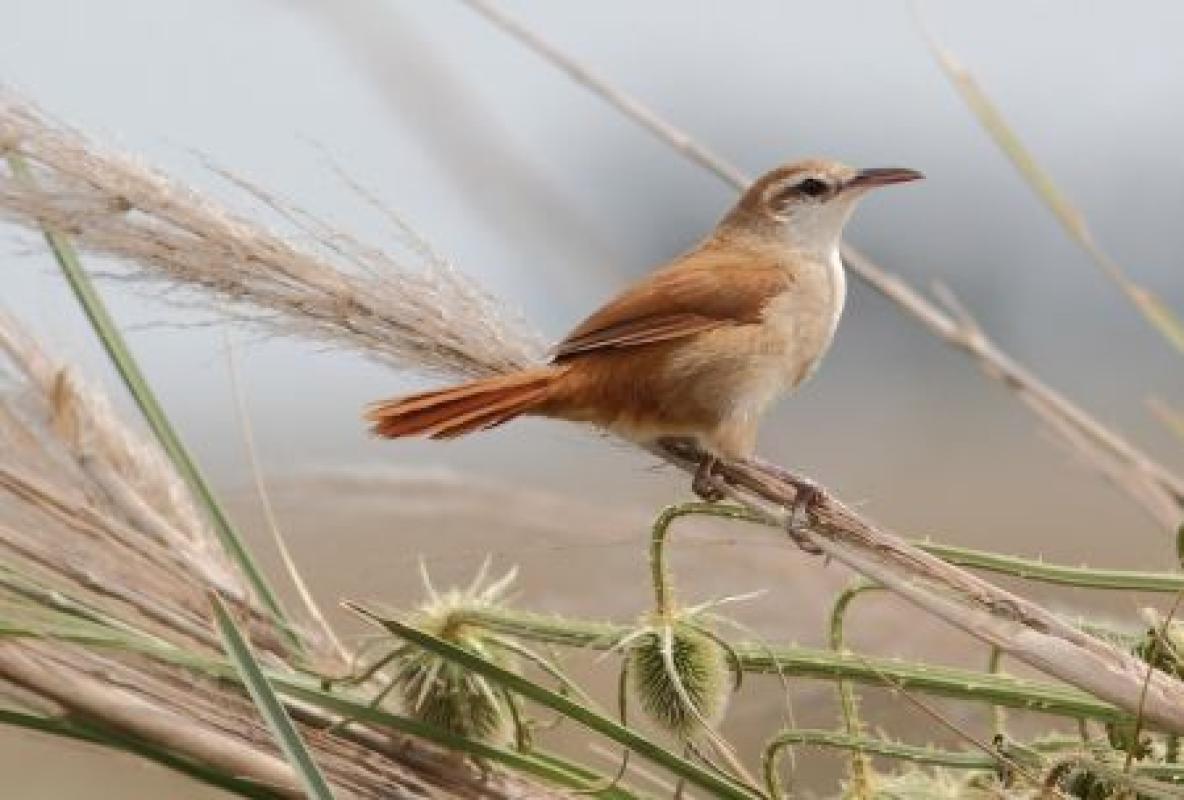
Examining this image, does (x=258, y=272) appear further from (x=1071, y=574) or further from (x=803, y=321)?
(x=803, y=321)

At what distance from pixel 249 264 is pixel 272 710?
1.02 feet

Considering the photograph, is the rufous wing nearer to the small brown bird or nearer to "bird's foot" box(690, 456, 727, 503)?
the small brown bird

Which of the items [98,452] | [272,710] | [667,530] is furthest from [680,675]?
[98,452]

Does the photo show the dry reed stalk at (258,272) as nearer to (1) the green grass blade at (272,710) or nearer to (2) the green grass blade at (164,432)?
(2) the green grass blade at (164,432)

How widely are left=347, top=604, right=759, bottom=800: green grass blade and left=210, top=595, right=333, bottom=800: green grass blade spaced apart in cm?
10

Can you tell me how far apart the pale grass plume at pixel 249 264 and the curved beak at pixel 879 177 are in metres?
0.73

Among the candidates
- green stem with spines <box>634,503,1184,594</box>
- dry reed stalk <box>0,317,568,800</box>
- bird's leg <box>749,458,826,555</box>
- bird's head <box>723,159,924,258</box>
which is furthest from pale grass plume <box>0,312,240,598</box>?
bird's head <box>723,159,924,258</box>

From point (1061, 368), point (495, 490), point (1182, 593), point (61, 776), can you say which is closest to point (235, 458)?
point (495, 490)

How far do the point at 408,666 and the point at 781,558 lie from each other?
17.7 inches

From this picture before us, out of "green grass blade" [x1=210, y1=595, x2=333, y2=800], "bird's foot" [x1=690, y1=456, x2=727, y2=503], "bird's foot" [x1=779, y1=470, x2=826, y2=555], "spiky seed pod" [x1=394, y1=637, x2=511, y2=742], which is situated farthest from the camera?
"bird's foot" [x1=690, y1=456, x2=727, y2=503]

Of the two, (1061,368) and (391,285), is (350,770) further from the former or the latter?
(1061,368)

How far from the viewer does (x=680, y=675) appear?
1.36 meters

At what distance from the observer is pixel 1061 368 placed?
21.0 ft

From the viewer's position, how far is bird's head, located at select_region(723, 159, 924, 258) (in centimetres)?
217
